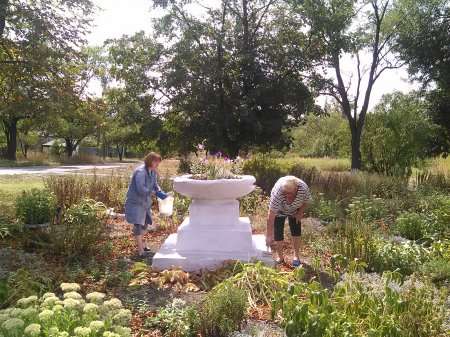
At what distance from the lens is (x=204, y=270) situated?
5.33 m

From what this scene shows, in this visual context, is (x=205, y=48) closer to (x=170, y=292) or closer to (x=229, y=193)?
(x=229, y=193)

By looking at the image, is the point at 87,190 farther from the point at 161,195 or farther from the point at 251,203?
the point at 161,195

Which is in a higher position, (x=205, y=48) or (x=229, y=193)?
(x=205, y=48)

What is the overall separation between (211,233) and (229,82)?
11.0 metres

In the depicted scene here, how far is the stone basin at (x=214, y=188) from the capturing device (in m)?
5.64

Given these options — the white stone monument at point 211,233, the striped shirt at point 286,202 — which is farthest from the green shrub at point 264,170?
the striped shirt at point 286,202

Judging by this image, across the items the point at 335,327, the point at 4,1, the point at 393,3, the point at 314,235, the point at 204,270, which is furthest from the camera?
the point at 393,3

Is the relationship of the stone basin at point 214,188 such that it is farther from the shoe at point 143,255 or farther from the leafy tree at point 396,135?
the leafy tree at point 396,135

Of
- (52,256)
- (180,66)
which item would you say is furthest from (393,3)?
(52,256)

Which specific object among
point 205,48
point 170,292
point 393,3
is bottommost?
point 170,292

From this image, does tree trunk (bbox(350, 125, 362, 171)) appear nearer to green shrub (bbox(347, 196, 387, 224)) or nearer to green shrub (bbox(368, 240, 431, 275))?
green shrub (bbox(347, 196, 387, 224))

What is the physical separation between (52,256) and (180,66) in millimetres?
11213

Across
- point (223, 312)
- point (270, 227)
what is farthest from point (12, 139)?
point (223, 312)

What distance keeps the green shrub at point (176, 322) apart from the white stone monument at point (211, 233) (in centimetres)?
156
